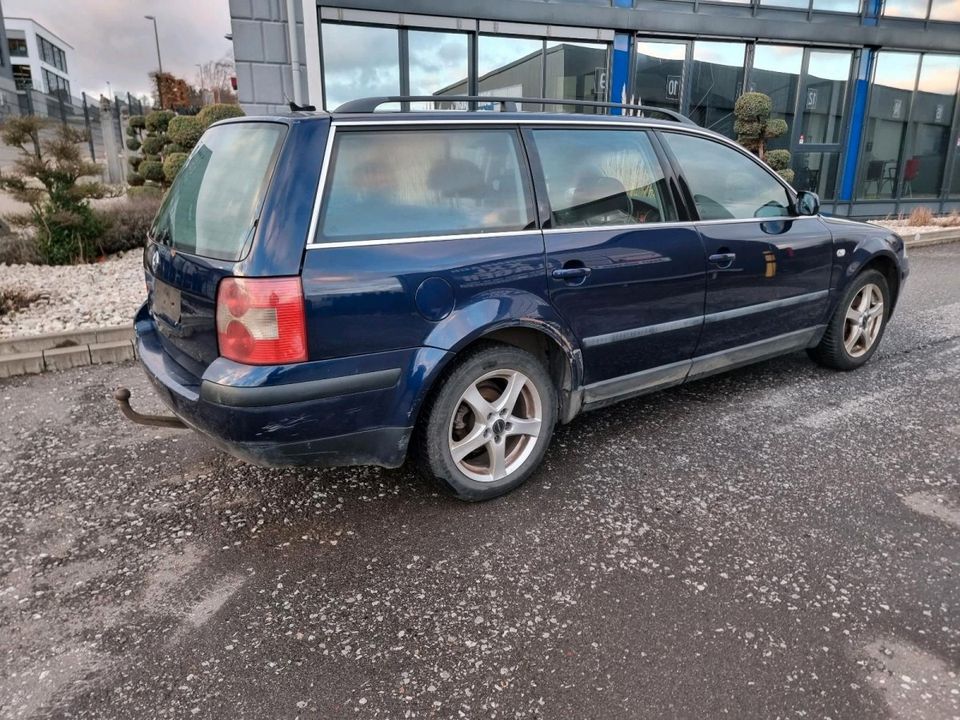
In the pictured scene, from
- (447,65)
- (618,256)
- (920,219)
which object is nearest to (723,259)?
(618,256)

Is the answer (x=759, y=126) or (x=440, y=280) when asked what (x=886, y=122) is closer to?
(x=759, y=126)

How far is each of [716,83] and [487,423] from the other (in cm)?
1099

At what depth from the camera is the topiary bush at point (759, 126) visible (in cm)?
1124

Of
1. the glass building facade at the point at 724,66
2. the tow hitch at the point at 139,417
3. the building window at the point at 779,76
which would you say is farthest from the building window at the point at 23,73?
the tow hitch at the point at 139,417

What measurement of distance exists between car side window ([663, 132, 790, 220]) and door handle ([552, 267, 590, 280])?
966mm

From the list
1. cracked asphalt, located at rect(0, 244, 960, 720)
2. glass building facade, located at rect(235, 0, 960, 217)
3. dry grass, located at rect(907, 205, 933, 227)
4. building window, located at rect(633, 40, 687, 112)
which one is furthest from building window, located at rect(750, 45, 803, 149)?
cracked asphalt, located at rect(0, 244, 960, 720)

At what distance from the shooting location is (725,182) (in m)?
3.95

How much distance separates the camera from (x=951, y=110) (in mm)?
13828

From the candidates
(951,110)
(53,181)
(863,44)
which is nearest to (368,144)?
(53,181)

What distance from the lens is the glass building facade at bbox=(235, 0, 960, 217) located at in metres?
9.69

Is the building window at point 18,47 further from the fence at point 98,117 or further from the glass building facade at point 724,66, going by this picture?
the glass building facade at point 724,66

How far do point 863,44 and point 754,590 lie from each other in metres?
13.3

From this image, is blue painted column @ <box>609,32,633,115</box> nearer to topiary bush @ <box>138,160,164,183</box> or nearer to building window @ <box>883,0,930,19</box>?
building window @ <box>883,0,930,19</box>

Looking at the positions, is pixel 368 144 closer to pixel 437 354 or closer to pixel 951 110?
pixel 437 354
